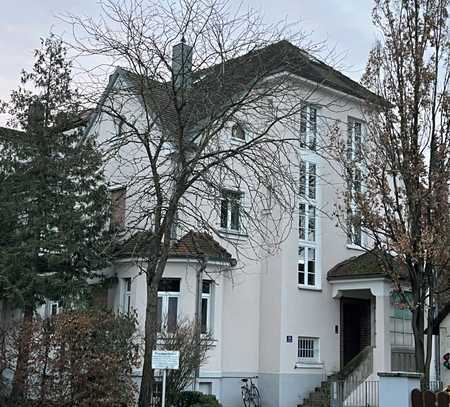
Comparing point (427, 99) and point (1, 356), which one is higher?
point (427, 99)

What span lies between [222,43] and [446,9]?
25.7ft

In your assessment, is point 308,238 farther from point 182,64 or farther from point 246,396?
point 182,64

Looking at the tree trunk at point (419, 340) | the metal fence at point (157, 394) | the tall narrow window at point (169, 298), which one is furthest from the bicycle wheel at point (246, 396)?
the tree trunk at point (419, 340)

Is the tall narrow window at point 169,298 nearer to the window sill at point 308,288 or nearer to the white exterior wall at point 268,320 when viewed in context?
the white exterior wall at point 268,320

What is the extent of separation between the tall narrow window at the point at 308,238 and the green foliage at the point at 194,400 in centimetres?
655

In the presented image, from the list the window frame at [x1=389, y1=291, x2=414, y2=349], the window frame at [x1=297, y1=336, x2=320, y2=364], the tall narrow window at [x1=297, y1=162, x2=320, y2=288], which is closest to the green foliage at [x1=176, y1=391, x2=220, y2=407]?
the window frame at [x1=297, y1=336, x2=320, y2=364]

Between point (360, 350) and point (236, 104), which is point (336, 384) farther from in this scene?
point (236, 104)

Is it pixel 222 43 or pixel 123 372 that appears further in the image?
pixel 123 372

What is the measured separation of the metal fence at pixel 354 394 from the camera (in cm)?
2256

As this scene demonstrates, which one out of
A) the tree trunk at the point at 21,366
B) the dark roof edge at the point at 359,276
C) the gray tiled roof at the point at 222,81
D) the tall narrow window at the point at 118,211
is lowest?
the tree trunk at the point at 21,366

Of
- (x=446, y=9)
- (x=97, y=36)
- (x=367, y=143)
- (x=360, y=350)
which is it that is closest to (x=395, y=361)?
(x=360, y=350)

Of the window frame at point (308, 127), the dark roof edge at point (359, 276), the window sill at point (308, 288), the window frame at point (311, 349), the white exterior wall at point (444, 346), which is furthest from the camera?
the white exterior wall at point (444, 346)

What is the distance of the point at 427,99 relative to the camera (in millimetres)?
19125

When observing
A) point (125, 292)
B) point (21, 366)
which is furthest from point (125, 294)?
point (21, 366)
